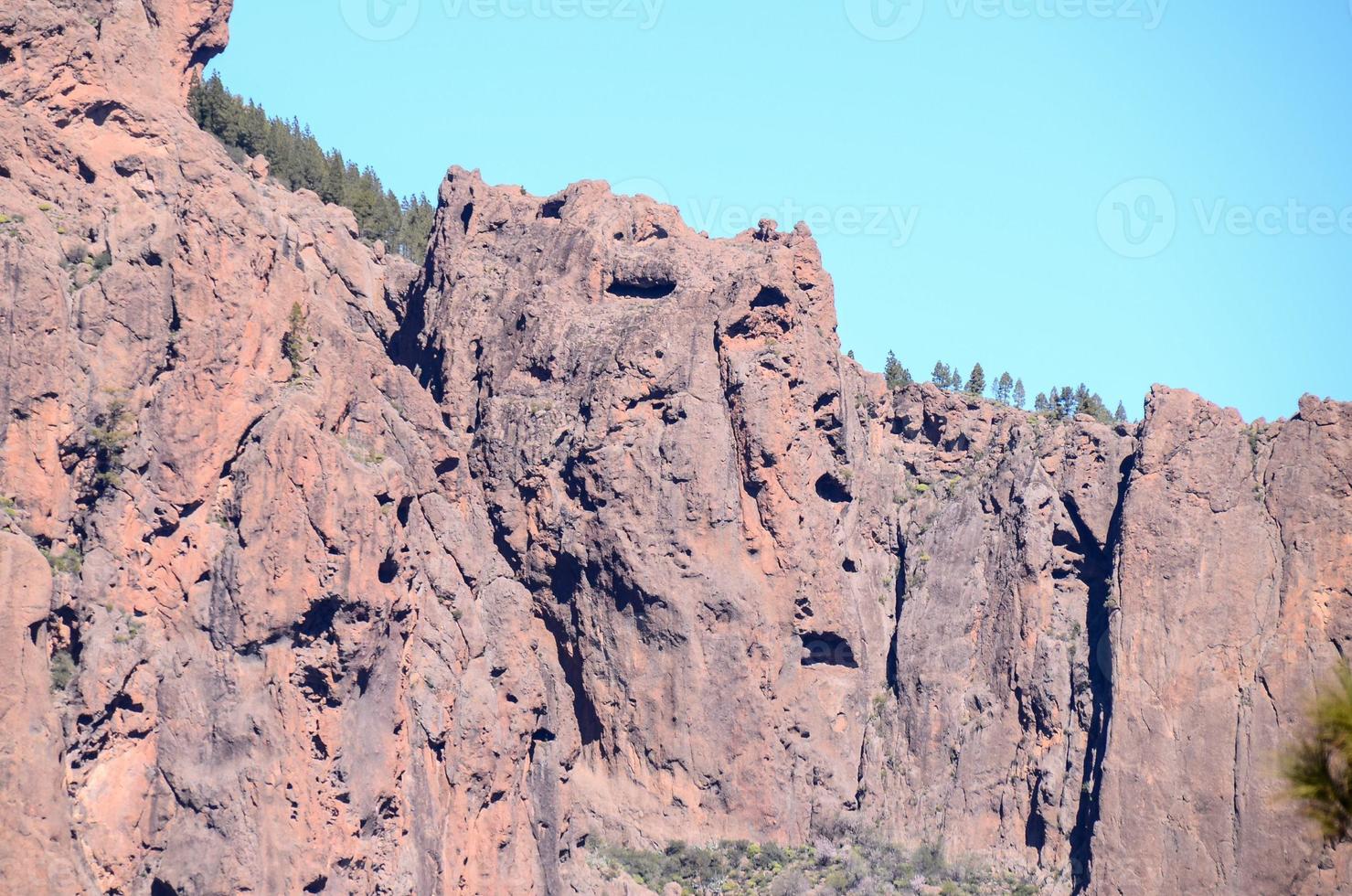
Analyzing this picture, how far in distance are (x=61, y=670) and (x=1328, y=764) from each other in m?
54.2

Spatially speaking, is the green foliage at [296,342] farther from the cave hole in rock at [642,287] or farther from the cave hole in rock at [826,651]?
the cave hole in rock at [826,651]

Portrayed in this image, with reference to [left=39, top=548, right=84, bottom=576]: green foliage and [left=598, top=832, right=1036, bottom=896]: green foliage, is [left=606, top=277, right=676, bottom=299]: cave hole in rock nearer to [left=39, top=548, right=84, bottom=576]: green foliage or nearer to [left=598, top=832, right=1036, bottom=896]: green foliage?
[left=598, top=832, right=1036, bottom=896]: green foliage

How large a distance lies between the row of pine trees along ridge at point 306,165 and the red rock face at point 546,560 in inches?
289

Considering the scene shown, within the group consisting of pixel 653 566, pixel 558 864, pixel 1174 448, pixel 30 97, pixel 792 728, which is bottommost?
pixel 558 864

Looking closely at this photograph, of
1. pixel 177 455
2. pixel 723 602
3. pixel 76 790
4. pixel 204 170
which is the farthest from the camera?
pixel 723 602

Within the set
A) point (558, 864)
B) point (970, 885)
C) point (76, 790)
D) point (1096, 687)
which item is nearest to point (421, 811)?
point (558, 864)

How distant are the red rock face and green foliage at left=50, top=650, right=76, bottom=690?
1.18 feet

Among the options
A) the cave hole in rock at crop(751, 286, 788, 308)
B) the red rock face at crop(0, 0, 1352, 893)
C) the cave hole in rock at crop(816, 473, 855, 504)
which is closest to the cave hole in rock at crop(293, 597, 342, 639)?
the red rock face at crop(0, 0, 1352, 893)

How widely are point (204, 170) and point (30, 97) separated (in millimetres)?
7064

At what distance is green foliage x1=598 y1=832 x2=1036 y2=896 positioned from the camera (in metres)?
81.0

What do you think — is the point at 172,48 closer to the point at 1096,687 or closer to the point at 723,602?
the point at 723,602

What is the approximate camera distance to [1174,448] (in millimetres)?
87938

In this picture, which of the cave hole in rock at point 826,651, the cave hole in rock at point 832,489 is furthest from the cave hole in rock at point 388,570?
the cave hole in rock at point 832,489

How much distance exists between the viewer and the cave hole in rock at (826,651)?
3418 inches
